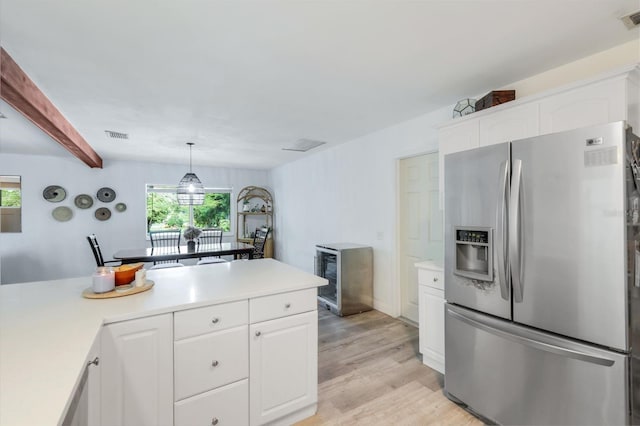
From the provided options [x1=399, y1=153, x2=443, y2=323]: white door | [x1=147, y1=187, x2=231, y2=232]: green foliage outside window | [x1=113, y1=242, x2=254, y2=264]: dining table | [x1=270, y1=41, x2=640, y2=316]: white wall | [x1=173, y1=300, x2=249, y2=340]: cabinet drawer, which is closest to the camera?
[x1=173, y1=300, x2=249, y2=340]: cabinet drawer

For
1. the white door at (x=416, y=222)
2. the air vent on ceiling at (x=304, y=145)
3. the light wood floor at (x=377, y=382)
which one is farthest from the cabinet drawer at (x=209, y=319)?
the air vent on ceiling at (x=304, y=145)

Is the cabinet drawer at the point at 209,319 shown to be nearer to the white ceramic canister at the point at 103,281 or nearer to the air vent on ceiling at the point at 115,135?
the white ceramic canister at the point at 103,281

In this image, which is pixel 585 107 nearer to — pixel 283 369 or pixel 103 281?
pixel 283 369

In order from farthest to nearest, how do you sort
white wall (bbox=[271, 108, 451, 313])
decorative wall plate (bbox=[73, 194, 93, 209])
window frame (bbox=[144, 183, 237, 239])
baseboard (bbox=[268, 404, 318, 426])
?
window frame (bbox=[144, 183, 237, 239]), decorative wall plate (bbox=[73, 194, 93, 209]), white wall (bbox=[271, 108, 451, 313]), baseboard (bbox=[268, 404, 318, 426])

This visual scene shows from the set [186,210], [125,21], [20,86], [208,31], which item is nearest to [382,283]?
[208,31]

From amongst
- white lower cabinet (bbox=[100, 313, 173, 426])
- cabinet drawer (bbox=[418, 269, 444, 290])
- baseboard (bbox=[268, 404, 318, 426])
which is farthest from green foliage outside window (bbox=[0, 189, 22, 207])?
cabinet drawer (bbox=[418, 269, 444, 290])

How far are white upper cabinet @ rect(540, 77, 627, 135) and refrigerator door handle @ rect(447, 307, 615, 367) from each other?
127 centimetres

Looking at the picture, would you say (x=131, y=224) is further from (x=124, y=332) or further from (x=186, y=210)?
(x=124, y=332)

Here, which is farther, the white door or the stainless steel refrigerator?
the white door

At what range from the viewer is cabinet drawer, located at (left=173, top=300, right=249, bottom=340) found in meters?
1.48

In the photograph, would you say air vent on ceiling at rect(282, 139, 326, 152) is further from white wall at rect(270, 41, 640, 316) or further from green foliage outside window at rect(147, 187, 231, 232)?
green foliage outside window at rect(147, 187, 231, 232)

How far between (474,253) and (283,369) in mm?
1485

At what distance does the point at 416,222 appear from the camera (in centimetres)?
348

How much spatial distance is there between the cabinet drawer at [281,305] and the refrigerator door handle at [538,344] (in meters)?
1.05
